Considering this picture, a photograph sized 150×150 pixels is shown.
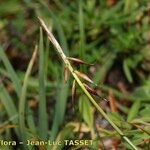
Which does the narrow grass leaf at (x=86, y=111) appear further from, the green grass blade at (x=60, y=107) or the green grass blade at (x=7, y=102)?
the green grass blade at (x=7, y=102)

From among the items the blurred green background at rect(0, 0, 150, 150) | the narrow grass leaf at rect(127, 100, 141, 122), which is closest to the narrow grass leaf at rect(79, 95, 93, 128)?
the blurred green background at rect(0, 0, 150, 150)

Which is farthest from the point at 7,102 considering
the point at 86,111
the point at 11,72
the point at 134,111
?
the point at 134,111

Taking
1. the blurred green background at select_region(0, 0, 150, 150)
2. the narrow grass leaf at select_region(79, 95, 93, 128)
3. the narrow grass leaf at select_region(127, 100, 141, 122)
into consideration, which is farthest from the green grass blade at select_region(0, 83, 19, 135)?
the narrow grass leaf at select_region(127, 100, 141, 122)

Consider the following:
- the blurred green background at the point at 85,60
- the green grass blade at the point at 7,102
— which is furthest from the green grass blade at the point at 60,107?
the green grass blade at the point at 7,102

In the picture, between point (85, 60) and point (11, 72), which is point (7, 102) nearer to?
point (11, 72)

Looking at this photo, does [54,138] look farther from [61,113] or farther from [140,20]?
[140,20]

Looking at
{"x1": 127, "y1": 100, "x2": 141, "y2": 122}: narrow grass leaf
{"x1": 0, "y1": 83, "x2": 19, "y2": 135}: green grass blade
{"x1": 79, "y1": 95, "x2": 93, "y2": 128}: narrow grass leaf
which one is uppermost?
{"x1": 0, "y1": 83, "x2": 19, "y2": 135}: green grass blade

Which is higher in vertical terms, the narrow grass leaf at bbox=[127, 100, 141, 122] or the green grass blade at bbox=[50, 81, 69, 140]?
the green grass blade at bbox=[50, 81, 69, 140]

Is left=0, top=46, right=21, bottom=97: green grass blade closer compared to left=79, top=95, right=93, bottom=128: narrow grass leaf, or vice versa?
left=0, top=46, right=21, bottom=97: green grass blade

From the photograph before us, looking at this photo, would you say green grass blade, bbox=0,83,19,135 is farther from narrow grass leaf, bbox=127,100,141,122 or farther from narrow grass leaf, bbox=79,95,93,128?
narrow grass leaf, bbox=127,100,141,122
